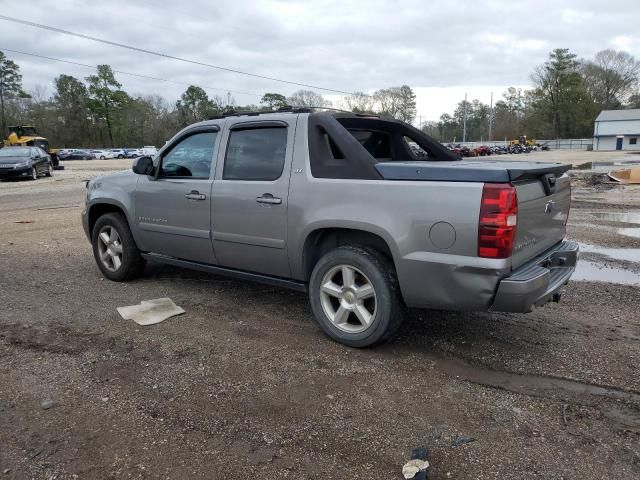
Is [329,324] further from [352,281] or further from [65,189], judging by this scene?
[65,189]

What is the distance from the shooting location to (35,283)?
19.6 ft

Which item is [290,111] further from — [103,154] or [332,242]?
[103,154]

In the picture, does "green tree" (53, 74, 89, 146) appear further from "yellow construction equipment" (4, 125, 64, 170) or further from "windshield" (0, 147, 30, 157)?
"windshield" (0, 147, 30, 157)

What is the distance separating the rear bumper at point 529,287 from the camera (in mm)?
3285

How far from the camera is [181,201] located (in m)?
5.02

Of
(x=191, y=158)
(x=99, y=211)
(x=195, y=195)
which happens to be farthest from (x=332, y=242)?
(x=99, y=211)

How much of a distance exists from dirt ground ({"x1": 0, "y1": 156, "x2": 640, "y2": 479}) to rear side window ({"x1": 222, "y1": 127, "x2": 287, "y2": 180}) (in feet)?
4.42

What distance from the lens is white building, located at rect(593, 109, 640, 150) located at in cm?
7831

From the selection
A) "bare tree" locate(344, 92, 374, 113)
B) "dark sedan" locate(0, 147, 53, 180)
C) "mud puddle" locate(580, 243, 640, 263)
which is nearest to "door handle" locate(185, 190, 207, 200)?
"mud puddle" locate(580, 243, 640, 263)

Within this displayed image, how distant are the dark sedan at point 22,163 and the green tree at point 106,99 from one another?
69678 millimetres

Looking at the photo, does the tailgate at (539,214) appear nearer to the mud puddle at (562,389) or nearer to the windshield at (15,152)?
the mud puddle at (562,389)

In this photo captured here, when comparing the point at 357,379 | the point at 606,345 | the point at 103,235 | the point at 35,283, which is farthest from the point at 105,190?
the point at 606,345

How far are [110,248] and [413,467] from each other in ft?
15.0

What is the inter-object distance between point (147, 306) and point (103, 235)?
4.56 feet
